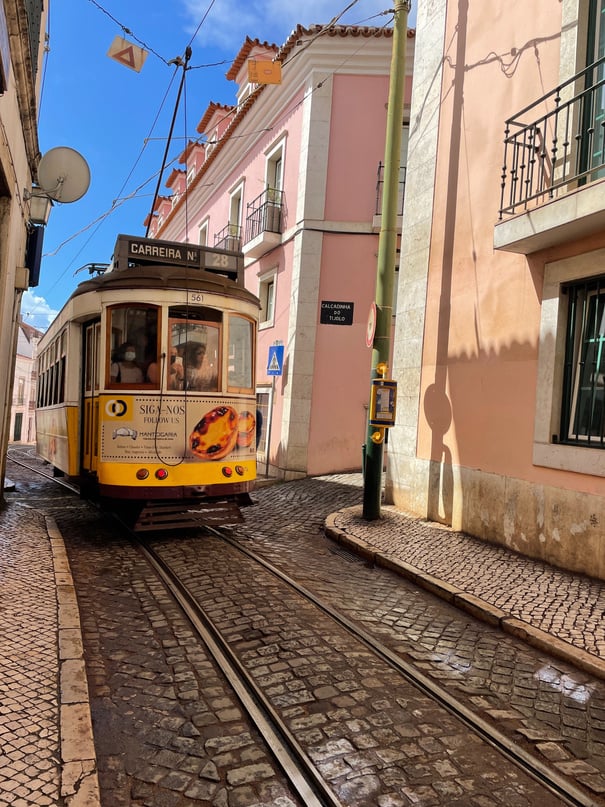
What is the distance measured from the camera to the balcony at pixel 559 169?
5707 millimetres

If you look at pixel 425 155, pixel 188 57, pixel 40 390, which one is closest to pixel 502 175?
pixel 425 155

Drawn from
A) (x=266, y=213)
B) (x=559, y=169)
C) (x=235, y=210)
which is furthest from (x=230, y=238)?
(x=559, y=169)

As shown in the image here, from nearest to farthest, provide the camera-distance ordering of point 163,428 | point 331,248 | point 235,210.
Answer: point 163,428 < point 331,248 < point 235,210

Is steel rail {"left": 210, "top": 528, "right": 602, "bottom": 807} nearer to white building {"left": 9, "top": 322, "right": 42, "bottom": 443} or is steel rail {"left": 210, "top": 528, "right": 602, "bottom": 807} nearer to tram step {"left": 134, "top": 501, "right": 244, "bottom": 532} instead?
tram step {"left": 134, "top": 501, "right": 244, "bottom": 532}

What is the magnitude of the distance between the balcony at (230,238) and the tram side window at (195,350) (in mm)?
10758

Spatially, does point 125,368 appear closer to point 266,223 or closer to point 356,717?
point 356,717

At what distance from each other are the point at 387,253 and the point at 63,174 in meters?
A: 4.56

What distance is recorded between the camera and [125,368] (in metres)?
6.90

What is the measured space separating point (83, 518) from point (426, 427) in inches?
204

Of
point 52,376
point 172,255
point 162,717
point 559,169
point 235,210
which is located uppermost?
point 235,210

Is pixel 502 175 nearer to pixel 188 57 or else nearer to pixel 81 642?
pixel 188 57

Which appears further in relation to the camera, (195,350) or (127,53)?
(127,53)

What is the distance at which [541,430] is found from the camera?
6.50 metres

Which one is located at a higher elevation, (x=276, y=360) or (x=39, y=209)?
(x=39, y=209)
